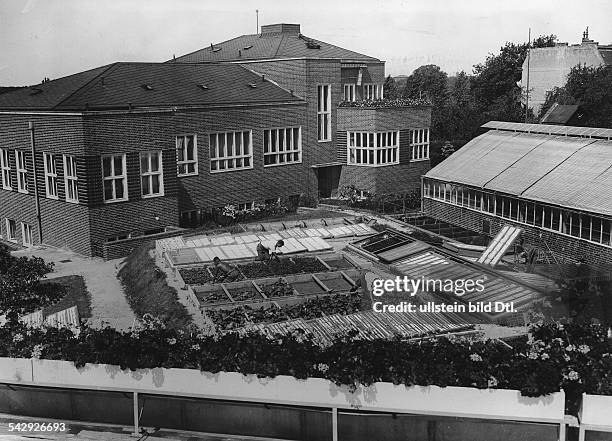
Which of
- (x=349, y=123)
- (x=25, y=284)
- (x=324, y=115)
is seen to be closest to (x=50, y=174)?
(x=25, y=284)

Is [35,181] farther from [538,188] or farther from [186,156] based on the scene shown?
[538,188]

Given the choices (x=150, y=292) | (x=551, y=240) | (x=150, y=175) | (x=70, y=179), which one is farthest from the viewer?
(x=150, y=175)

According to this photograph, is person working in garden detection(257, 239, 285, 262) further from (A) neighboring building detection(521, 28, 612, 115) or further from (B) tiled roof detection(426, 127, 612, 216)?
(B) tiled roof detection(426, 127, 612, 216)

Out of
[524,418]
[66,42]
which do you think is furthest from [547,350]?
[66,42]

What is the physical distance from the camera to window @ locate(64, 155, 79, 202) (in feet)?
34.2

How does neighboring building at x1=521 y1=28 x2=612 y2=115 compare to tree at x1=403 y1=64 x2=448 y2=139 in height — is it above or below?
above

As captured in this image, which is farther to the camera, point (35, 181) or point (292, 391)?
point (35, 181)

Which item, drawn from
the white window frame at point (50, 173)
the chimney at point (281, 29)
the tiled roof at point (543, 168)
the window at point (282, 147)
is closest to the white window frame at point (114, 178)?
the white window frame at point (50, 173)

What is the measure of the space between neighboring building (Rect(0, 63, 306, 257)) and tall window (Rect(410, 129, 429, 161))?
5.99 metres

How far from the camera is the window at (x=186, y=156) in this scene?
13508 mm

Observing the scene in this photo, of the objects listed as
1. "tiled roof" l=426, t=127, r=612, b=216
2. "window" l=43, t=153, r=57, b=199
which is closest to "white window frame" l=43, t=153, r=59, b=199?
"window" l=43, t=153, r=57, b=199

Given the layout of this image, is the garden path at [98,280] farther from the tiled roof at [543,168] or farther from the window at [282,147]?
the tiled roof at [543,168]

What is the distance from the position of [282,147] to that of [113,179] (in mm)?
4670

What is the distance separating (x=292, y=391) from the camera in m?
6.95
